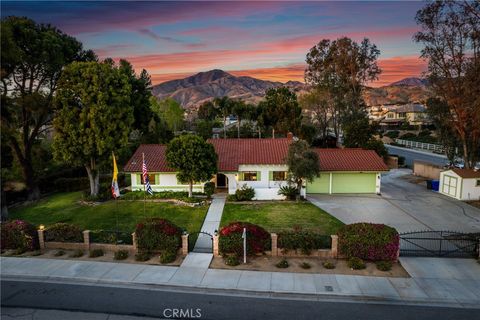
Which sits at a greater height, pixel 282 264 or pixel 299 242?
pixel 299 242

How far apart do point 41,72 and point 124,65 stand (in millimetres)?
15182

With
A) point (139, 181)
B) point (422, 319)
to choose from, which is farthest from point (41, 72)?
point (422, 319)

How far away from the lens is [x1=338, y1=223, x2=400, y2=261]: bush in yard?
17.0 metres

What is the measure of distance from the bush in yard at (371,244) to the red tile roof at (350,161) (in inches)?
624

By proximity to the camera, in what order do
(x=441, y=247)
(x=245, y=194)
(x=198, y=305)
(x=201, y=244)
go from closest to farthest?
1. (x=198, y=305)
2. (x=441, y=247)
3. (x=201, y=244)
4. (x=245, y=194)

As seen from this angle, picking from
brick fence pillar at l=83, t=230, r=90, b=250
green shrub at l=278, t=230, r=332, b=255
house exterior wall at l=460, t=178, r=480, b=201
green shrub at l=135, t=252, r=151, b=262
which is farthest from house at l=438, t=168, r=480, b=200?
brick fence pillar at l=83, t=230, r=90, b=250

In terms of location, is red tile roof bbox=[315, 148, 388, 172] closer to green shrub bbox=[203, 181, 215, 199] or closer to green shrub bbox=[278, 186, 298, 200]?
green shrub bbox=[278, 186, 298, 200]

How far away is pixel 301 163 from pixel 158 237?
14.4 m

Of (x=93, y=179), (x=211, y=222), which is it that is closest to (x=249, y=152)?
(x=211, y=222)

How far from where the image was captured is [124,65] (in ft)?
154

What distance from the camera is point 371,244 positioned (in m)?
17.0

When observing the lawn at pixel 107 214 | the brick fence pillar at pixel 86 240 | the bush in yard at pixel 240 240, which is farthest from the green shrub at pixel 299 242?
the brick fence pillar at pixel 86 240

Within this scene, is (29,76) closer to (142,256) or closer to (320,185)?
(142,256)

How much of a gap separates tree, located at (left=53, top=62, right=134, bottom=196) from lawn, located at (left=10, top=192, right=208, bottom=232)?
14.9 feet
